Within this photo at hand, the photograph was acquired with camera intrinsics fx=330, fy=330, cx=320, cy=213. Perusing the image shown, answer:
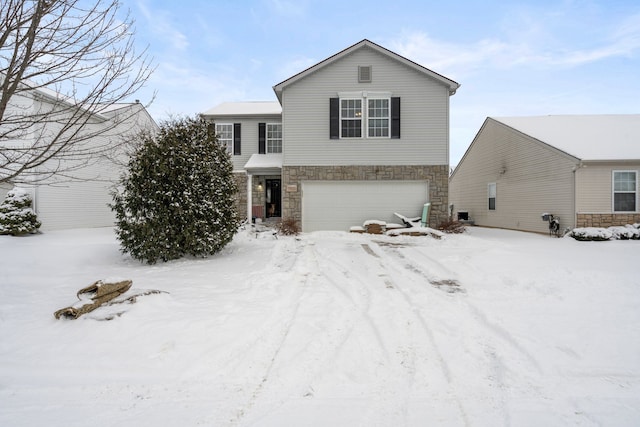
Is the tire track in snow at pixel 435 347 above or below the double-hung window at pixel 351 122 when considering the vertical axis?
below

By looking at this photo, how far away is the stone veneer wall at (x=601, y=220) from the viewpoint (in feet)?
39.5

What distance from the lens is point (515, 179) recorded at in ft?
50.8

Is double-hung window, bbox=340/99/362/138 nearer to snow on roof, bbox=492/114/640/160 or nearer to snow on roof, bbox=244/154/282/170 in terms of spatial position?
snow on roof, bbox=244/154/282/170

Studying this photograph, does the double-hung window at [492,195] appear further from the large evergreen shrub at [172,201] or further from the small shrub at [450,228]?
the large evergreen shrub at [172,201]

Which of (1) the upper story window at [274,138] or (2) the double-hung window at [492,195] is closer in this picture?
(1) the upper story window at [274,138]

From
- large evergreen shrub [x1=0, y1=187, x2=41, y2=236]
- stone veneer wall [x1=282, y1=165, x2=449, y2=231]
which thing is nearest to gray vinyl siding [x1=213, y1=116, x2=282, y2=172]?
stone veneer wall [x1=282, y1=165, x2=449, y2=231]

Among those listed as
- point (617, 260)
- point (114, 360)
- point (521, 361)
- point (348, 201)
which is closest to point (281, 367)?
point (114, 360)

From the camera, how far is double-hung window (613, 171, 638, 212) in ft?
39.8

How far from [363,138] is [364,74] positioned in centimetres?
266

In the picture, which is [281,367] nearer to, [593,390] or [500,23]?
[593,390]

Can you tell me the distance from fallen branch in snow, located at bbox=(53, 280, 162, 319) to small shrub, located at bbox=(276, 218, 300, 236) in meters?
8.08

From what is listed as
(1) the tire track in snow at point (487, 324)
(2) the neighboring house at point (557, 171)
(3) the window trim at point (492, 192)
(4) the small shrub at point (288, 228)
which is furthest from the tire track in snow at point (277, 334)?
(3) the window trim at point (492, 192)

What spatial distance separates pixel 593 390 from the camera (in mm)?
2732

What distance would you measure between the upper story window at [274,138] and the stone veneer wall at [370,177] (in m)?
2.78
